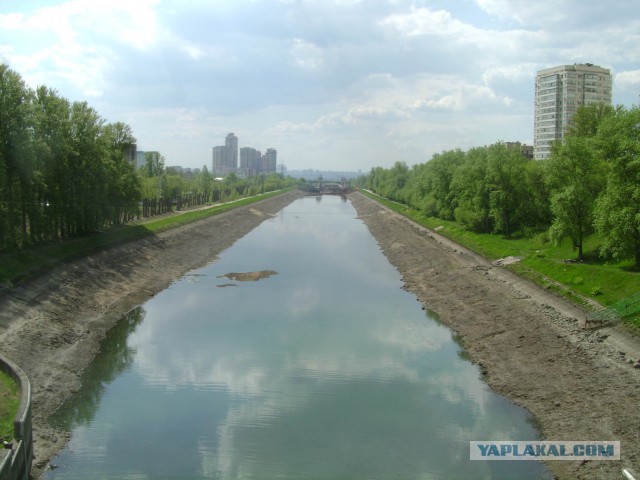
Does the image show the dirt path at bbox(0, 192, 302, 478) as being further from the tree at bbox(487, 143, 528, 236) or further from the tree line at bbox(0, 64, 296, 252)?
the tree at bbox(487, 143, 528, 236)

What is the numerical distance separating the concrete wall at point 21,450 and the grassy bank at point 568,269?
19.1m

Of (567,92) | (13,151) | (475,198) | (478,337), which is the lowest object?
(478,337)

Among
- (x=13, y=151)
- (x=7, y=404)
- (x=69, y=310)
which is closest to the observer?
(x=7, y=404)

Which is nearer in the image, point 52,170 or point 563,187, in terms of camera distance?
point 563,187

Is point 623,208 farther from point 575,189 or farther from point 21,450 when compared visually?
point 21,450

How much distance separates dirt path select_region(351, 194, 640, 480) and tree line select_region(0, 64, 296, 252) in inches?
924

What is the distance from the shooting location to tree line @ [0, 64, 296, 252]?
3186cm

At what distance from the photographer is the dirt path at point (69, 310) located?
18.5 metres

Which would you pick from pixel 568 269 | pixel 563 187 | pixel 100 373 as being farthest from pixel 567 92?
pixel 100 373

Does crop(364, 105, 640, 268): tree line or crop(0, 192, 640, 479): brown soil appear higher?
crop(364, 105, 640, 268): tree line

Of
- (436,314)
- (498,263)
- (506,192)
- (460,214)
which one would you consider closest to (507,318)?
(436,314)

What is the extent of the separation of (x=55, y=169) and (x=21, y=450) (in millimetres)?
29142

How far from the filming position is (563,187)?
3269 centimetres

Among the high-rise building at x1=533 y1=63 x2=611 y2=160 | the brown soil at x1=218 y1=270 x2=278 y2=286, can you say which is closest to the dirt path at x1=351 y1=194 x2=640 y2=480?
the brown soil at x1=218 y1=270 x2=278 y2=286
